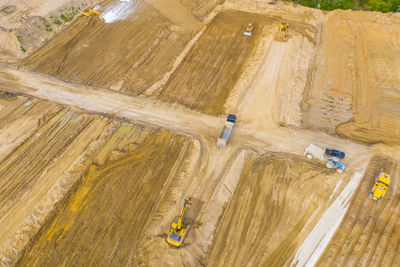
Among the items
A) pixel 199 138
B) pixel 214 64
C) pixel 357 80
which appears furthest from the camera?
pixel 214 64

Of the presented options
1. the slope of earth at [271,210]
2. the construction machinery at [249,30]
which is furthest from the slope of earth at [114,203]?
the construction machinery at [249,30]

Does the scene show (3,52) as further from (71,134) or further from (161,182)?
(161,182)

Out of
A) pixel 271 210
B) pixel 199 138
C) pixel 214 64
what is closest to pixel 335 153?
pixel 271 210

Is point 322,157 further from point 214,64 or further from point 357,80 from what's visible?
point 214,64

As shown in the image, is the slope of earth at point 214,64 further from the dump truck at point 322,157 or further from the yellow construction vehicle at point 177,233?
the yellow construction vehicle at point 177,233

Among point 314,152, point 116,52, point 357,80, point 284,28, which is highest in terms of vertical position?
point 284,28

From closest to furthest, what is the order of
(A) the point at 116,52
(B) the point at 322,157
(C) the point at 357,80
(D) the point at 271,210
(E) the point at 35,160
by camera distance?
1. (D) the point at 271,210
2. (B) the point at 322,157
3. (E) the point at 35,160
4. (C) the point at 357,80
5. (A) the point at 116,52
